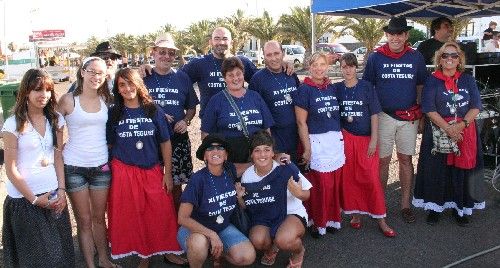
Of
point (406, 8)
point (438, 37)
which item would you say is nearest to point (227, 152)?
point (438, 37)

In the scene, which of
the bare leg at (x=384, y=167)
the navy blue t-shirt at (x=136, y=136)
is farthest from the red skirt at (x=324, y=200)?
the navy blue t-shirt at (x=136, y=136)

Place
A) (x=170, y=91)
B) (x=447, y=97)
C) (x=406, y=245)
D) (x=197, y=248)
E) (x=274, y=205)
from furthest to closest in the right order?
1. (x=447, y=97)
2. (x=406, y=245)
3. (x=170, y=91)
4. (x=274, y=205)
5. (x=197, y=248)

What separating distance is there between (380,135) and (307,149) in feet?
2.96

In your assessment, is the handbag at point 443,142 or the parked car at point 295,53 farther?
the parked car at point 295,53

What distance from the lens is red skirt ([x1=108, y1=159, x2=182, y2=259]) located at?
3.76 m

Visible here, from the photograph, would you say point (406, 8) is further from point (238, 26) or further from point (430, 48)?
point (238, 26)

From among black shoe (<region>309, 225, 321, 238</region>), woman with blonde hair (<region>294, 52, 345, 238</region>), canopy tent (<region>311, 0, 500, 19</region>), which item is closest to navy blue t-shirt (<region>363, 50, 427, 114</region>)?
woman with blonde hair (<region>294, 52, 345, 238</region>)

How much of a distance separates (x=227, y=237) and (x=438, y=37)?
3.67 metres

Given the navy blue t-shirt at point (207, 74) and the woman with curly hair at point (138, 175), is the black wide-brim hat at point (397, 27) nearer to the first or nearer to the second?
the navy blue t-shirt at point (207, 74)

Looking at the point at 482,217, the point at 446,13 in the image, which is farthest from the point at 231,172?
the point at 446,13

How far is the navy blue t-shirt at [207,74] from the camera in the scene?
4598 mm

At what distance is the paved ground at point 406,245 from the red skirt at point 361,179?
279 mm

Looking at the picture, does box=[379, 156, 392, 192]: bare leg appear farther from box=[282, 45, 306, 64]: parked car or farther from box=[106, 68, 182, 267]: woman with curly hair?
box=[282, 45, 306, 64]: parked car

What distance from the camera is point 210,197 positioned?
12.1 ft
